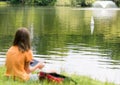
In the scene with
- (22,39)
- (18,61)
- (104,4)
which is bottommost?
(104,4)

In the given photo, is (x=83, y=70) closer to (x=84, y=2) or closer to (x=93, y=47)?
(x=93, y=47)

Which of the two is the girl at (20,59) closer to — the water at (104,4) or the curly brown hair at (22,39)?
the curly brown hair at (22,39)

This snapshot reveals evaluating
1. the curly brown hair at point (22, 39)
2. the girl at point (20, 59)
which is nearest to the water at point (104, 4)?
the girl at point (20, 59)

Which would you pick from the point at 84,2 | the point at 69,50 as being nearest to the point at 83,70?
the point at 69,50

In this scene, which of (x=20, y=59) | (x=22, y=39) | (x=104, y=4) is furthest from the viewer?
(x=104, y=4)

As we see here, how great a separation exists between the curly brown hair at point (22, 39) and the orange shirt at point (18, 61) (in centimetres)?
12

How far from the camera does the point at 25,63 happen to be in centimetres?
1052

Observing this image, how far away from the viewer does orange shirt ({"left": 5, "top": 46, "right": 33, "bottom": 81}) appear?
10370 millimetres

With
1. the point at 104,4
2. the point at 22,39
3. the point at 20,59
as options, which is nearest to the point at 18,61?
the point at 20,59

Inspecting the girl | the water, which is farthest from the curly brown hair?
the water

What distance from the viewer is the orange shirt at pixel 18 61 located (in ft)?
34.0

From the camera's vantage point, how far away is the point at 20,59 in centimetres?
1038

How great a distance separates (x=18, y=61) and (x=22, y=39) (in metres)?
0.60

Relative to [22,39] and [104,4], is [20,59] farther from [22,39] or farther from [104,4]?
[104,4]
